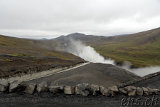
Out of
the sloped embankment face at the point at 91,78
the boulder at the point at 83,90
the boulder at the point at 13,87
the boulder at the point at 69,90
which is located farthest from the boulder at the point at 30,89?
the sloped embankment face at the point at 91,78

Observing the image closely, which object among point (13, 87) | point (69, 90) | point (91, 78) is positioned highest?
point (13, 87)

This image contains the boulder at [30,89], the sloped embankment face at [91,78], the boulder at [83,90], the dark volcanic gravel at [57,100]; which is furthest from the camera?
the sloped embankment face at [91,78]

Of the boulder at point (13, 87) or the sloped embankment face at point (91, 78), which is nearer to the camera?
the boulder at point (13, 87)

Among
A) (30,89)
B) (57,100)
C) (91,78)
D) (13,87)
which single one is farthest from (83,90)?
(91,78)

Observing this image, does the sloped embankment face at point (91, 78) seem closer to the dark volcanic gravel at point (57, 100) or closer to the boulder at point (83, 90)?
the boulder at point (83, 90)

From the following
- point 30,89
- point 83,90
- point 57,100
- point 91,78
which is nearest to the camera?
point 57,100

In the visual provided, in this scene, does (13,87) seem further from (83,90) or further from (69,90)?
(83,90)

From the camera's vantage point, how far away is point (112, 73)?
1227 inches

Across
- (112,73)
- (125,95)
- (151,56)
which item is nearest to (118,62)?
(151,56)

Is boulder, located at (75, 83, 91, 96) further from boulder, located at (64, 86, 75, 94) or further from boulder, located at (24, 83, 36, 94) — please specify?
boulder, located at (24, 83, 36, 94)

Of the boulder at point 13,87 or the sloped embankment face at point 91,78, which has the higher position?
the boulder at point 13,87

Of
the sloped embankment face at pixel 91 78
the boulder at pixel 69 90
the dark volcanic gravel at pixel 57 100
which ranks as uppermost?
the boulder at pixel 69 90

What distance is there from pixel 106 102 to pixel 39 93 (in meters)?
4.40

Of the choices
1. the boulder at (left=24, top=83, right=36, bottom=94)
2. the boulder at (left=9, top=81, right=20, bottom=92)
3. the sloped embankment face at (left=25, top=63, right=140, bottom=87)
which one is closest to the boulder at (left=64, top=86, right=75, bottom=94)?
the boulder at (left=24, top=83, right=36, bottom=94)
